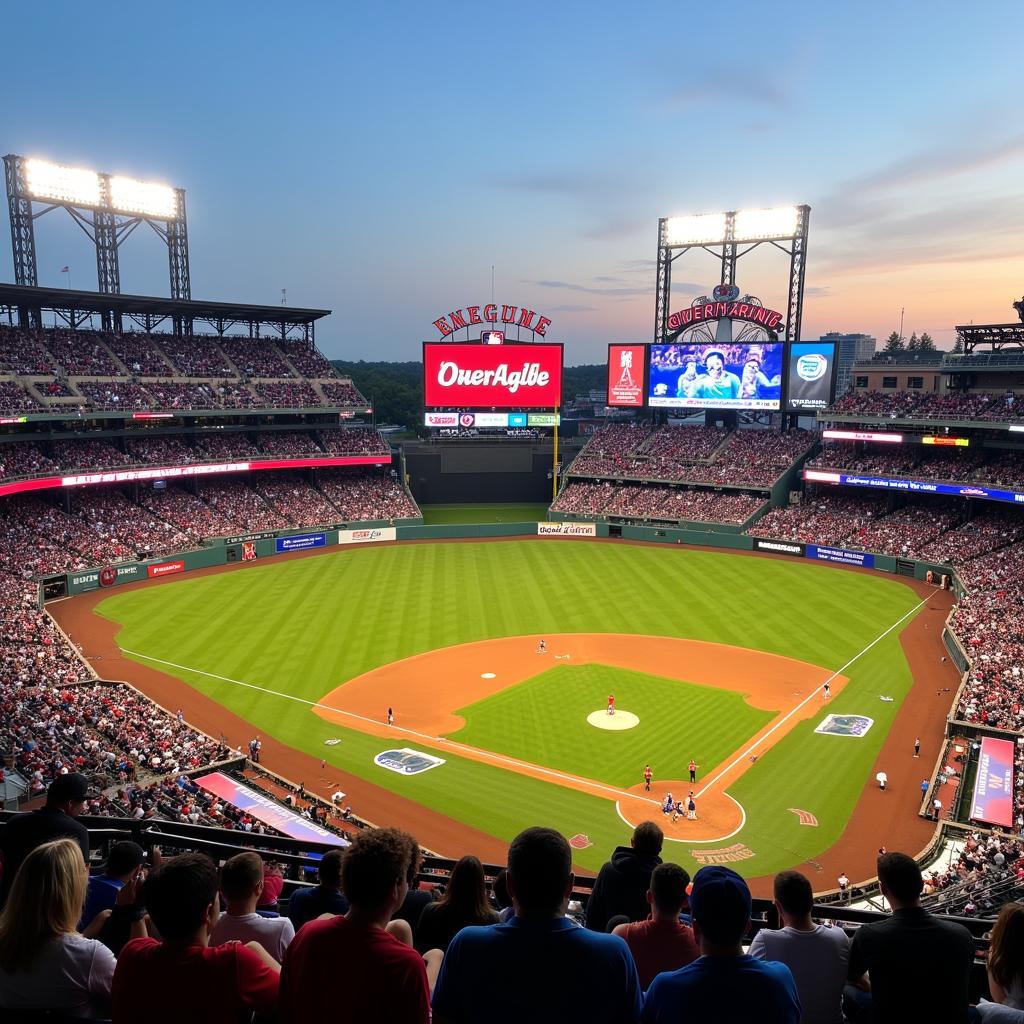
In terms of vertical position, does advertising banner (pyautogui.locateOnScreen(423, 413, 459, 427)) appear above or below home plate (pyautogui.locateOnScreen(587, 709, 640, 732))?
above

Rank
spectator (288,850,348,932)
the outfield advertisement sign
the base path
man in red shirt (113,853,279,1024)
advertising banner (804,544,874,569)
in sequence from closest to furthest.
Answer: man in red shirt (113,853,279,1024), spectator (288,850,348,932), the base path, the outfield advertisement sign, advertising banner (804,544,874,569)

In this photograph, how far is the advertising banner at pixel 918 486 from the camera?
51.0 metres

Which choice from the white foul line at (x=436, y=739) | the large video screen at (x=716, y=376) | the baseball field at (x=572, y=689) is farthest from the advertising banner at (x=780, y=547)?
the white foul line at (x=436, y=739)

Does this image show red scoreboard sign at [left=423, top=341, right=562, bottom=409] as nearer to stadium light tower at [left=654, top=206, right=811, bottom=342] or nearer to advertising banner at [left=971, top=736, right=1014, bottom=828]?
stadium light tower at [left=654, top=206, right=811, bottom=342]

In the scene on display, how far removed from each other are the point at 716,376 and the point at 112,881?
69395mm

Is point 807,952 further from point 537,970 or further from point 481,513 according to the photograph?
point 481,513

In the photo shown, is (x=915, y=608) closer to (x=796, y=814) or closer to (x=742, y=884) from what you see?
(x=796, y=814)

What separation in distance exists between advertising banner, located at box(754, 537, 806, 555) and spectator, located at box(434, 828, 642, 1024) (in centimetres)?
5906

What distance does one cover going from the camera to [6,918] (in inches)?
161

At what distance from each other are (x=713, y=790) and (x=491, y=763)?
711 cm

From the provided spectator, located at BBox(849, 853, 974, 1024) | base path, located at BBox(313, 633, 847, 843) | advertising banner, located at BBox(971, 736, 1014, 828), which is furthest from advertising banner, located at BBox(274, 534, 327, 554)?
spectator, located at BBox(849, 853, 974, 1024)

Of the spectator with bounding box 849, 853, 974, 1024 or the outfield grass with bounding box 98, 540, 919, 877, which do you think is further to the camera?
the outfield grass with bounding box 98, 540, 919, 877

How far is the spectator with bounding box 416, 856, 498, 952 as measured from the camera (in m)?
5.03

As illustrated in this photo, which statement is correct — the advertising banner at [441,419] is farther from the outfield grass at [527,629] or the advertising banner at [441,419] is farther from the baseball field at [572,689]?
the baseball field at [572,689]
